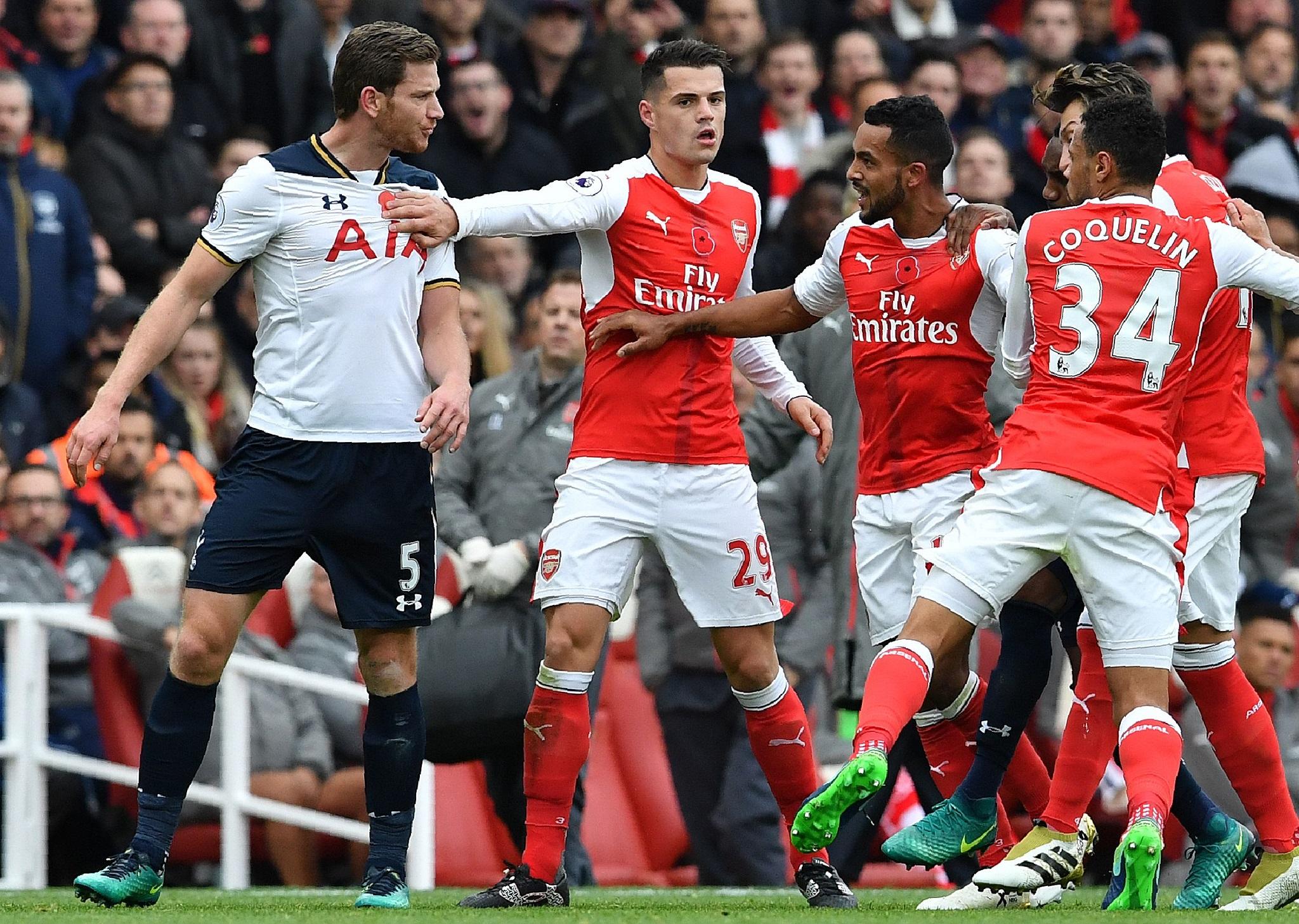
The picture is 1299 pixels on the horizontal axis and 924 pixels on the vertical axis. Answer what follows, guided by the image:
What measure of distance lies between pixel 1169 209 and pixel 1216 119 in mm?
8009

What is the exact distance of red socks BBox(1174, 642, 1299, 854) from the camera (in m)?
7.25

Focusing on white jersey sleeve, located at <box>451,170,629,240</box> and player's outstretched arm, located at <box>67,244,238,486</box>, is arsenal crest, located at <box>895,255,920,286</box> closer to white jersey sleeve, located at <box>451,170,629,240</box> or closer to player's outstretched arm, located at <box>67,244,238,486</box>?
white jersey sleeve, located at <box>451,170,629,240</box>

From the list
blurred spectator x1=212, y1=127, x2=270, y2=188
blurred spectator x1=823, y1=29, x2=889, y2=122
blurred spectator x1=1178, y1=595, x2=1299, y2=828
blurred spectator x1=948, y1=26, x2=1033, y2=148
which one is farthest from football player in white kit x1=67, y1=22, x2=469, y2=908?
blurred spectator x1=948, y1=26, x2=1033, y2=148

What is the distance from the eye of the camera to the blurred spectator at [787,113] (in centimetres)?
1320

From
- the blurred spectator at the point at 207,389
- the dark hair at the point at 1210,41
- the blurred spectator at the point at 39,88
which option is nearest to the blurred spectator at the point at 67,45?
the blurred spectator at the point at 39,88

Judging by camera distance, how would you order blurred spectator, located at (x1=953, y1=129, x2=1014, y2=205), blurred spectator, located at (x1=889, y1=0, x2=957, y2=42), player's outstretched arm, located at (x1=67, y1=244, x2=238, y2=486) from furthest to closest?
blurred spectator, located at (x1=889, y1=0, x2=957, y2=42) < blurred spectator, located at (x1=953, y1=129, x2=1014, y2=205) < player's outstretched arm, located at (x1=67, y1=244, x2=238, y2=486)

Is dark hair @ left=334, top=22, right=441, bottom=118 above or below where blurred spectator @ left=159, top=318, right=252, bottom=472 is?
above

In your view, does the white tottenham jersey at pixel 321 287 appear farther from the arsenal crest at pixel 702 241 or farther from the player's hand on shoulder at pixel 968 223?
the player's hand on shoulder at pixel 968 223

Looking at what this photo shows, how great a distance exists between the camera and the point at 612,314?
746 centimetres

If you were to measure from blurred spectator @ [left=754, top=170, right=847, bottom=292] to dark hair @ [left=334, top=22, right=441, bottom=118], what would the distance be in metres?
4.73

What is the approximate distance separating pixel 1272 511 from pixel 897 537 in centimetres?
470

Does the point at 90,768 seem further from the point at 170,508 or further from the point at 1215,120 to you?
the point at 1215,120

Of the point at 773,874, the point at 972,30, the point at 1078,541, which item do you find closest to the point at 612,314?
the point at 1078,541

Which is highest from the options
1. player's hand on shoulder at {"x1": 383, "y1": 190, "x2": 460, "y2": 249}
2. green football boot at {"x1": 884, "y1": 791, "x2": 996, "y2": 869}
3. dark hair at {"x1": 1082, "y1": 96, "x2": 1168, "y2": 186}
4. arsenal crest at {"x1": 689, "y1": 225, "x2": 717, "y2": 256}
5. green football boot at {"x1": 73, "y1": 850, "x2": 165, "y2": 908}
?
dark hair at {"x1": 1082, "y1": 96, "x2": 1168, "y2": 186}
